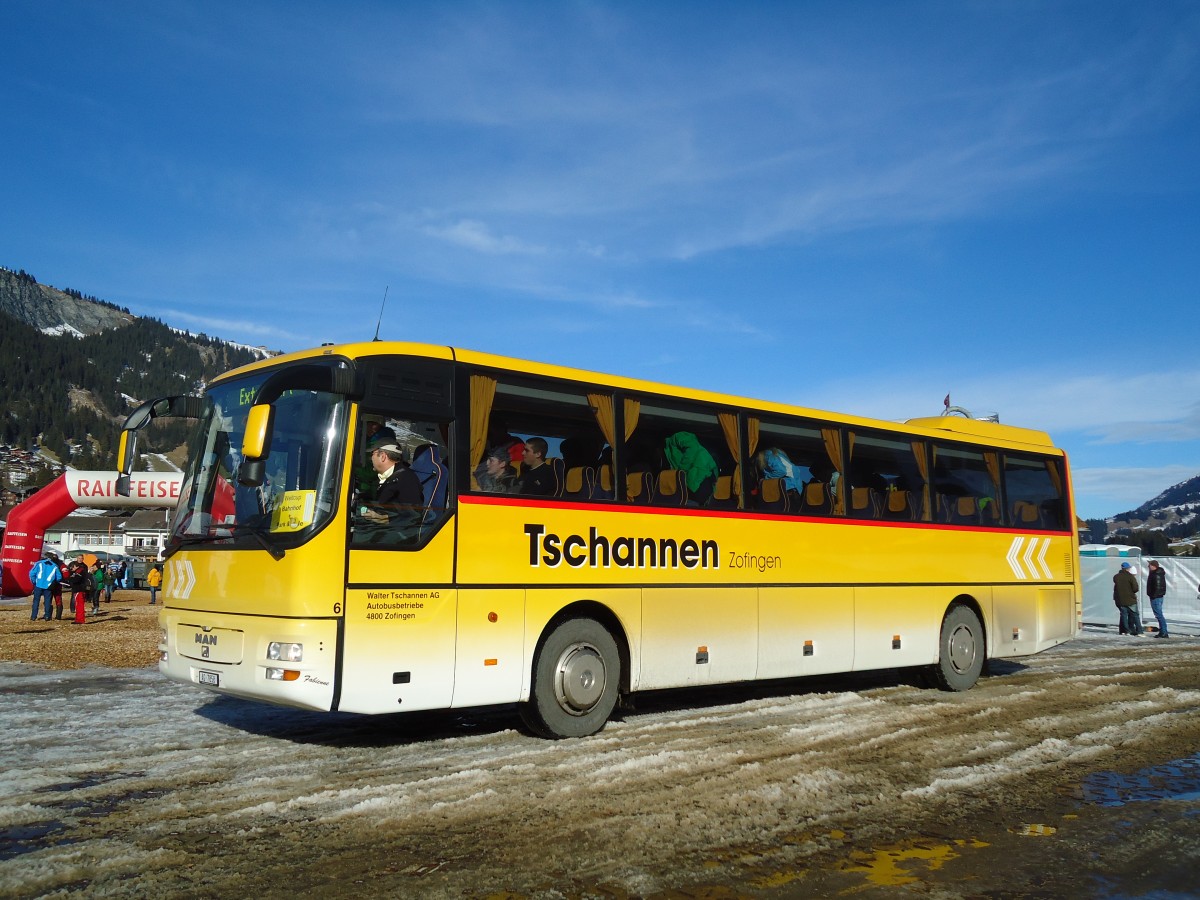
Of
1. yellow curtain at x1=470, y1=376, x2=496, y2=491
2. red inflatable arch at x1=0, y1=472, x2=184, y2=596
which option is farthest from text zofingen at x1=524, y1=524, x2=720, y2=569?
red inflatable arch at x1=0, y1=472, x2=184, y2=596

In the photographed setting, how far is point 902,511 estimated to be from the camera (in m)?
12.9

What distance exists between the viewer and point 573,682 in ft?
29.9

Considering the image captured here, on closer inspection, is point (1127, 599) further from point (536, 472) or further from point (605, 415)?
point (536, 472)

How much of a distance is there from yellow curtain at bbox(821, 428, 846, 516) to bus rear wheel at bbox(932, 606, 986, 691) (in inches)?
107

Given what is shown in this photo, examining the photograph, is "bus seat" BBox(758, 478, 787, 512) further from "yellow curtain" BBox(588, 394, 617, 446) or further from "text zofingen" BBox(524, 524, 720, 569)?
"yellow curtain" BBox(588, 394, 617, 446)

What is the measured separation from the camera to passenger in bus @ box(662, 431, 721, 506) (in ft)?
34.1

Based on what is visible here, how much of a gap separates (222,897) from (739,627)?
6920 mm

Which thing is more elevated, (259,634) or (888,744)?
(259,634)

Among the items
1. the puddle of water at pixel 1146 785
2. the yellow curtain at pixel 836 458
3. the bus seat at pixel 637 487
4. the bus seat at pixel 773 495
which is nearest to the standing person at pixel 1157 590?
the yellow curtain at pixel 836 458

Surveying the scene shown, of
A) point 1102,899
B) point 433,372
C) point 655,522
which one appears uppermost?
point 433,372

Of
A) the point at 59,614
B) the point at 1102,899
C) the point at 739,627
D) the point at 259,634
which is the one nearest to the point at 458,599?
the point at 259,634

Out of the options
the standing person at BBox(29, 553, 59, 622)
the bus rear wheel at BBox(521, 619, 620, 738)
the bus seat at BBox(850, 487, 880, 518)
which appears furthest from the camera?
the standing person at BBox(29, 553, 59, 622)

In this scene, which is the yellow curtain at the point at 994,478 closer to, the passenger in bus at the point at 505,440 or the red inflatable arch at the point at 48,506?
the passenger in bus at the point at 505,440

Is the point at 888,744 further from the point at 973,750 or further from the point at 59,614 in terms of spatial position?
the point at 59,614
